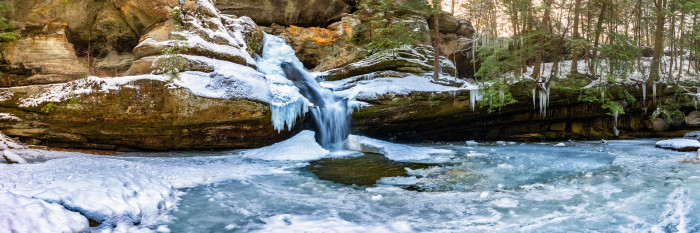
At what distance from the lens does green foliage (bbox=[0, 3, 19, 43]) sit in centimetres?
996

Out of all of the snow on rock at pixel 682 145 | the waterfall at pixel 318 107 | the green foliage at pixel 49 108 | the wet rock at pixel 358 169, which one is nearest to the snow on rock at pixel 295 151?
the wet rock at pixel 358 169

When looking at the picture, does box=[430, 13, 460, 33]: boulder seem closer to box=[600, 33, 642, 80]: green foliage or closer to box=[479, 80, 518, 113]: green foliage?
box=[600, 33, 642, 80]: green foliage

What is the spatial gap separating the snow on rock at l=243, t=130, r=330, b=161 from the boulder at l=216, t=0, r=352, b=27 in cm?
1175

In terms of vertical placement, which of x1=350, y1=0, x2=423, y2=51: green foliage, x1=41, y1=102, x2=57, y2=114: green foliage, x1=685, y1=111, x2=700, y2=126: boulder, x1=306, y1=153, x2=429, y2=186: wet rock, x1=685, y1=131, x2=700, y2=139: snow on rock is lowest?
x1=306, y1=153, x2=429, y2=186: wet rock

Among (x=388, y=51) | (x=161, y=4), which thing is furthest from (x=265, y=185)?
(x=388, y=51)

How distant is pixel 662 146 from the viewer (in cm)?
1045

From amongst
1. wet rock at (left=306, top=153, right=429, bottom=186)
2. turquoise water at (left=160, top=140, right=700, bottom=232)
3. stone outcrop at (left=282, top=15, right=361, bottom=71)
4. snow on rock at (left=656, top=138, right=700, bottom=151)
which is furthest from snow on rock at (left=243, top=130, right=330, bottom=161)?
snow on rock at (left=656, top=138, right=700, bottom=151)

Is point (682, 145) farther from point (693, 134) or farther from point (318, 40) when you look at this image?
point (318, 40)

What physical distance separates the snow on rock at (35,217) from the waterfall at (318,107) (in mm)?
8151

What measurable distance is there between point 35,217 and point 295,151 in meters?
7.35

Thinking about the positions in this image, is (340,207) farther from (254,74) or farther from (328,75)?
(328,75)

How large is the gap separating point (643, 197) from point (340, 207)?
4212 mm

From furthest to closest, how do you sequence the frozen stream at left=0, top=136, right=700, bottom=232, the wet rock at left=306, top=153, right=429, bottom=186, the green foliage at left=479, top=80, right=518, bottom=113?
the green foliage at left=479, top=80, right=518, bottom=113 → the wet rock at left=306, top=153, right=429, bottom=186 → the frozen stream at left=0, top=136, right=700, bottom=232

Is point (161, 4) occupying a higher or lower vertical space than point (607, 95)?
higher
